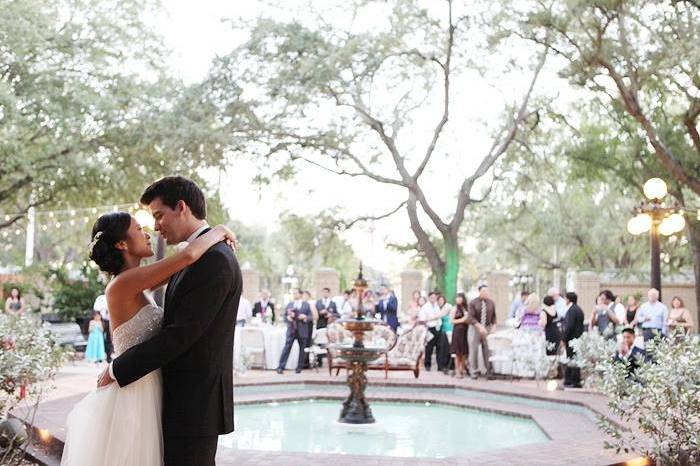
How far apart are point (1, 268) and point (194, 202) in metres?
39.7

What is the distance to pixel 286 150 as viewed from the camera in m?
22.7

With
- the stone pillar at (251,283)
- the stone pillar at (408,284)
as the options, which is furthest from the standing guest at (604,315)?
the stone pillar at (251,283)

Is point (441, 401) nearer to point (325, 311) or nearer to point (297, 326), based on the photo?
point (297, 326)

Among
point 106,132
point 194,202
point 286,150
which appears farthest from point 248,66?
point 194,202

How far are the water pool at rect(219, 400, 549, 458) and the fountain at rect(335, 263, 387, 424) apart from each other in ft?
0.63

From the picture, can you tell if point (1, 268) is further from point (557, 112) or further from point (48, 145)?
point (557, 112)

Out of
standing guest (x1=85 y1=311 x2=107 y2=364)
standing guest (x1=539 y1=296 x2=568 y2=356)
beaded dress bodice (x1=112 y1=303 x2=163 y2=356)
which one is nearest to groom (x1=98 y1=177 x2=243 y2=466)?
beaded dress bodice (x1=112 y1=303 x2=163 y2=356)

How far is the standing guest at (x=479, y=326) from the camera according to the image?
48.6 ft

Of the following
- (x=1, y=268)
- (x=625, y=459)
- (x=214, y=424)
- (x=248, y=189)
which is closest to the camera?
(x=214, y=424)

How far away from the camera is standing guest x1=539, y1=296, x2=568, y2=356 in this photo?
543 inches

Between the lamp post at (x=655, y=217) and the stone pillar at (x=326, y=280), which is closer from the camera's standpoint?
the lamp post at (x=655, y=217)

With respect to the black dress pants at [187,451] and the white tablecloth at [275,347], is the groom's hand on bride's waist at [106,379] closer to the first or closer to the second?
the black dress pants at [187,451]

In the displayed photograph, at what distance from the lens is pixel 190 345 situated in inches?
122

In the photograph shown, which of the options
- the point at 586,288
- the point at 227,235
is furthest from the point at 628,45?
the point at 227,235
